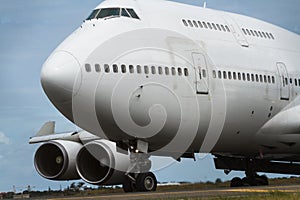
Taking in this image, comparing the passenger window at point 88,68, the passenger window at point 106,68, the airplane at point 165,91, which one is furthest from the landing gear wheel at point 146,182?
the passenger window at point 88,68

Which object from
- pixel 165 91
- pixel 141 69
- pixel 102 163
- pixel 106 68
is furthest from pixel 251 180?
pixel 106 68

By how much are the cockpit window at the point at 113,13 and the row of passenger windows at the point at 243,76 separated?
9.52 feet

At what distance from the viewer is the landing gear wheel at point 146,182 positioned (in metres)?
18.0

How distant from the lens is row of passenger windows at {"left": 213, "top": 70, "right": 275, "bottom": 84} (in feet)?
69.3

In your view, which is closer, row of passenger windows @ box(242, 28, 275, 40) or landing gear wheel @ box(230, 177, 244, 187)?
row of passenger windows @ box(242, 28, 275, 40)

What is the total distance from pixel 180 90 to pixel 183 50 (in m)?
1.17

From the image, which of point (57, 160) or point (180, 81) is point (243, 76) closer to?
point (180, 81)

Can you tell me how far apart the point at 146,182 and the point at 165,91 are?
2.66 metres

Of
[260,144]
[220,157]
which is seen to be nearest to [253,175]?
[220,157]

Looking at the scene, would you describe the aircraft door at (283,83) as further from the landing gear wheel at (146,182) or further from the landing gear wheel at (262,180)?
the landing gear wheel at (146,182)

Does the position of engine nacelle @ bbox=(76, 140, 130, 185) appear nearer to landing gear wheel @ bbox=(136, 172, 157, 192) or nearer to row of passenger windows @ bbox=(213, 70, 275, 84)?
landing gear wheel @ bbox=(136, 172, 157, 192)

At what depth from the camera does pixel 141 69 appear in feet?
62.3

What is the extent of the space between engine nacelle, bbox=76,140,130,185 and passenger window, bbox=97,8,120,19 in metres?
3.71

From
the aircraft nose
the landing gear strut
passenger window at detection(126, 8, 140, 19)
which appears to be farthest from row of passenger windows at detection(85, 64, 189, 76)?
the landing gear strut
